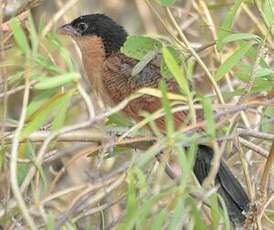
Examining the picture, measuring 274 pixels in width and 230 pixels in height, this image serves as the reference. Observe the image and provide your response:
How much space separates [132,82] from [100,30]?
0.75m

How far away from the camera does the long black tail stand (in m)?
3.05

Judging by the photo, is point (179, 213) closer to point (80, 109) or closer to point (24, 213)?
point (24, 213)

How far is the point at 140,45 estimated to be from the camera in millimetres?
2838

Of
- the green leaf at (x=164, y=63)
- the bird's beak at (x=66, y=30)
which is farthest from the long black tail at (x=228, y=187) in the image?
the bird's beak at (x=66, y=30)

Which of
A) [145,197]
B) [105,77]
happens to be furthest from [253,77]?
[105,77]

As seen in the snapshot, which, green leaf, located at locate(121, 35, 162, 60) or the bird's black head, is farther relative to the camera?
the bird's black head

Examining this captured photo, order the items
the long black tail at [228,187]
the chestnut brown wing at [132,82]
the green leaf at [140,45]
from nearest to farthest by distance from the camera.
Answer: the green leaf at [140,45] < the long black tail at [228,187] < the chestnut brown wing at [132,82]

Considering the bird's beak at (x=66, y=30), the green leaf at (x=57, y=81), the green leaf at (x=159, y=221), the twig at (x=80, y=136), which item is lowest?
the green leaf at (x=159, y=221)

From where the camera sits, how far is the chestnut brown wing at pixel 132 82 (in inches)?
144

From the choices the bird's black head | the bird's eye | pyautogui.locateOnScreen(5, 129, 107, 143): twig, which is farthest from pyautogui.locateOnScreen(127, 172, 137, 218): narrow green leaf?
the bird's eye

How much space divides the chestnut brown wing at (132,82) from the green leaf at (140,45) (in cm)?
54

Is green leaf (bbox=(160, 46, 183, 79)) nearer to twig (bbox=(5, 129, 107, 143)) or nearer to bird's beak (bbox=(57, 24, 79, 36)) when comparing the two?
twig (bbox=(5, 129, 107, 143))

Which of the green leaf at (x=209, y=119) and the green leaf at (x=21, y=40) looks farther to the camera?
the green leaf at (x=21, y=40)

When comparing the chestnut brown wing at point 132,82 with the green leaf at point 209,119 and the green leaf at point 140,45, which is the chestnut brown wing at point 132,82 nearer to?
the green leaf at point 140,45
